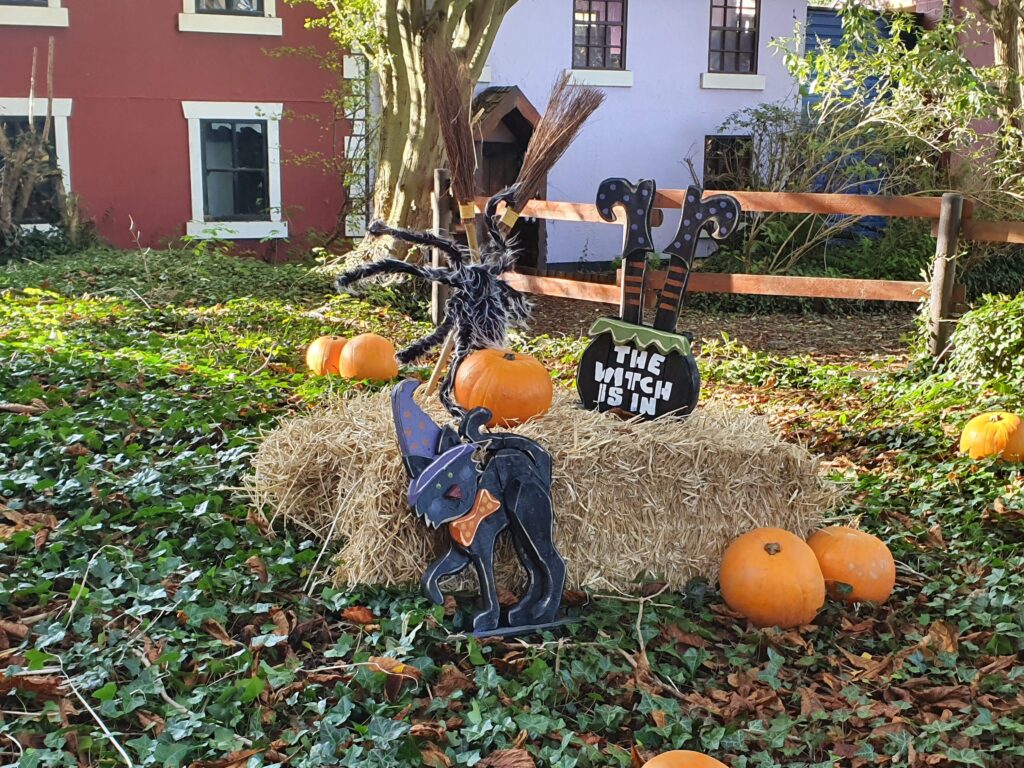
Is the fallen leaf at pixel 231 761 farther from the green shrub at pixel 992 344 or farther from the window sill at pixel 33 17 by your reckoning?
the window sill at pixel 33 17

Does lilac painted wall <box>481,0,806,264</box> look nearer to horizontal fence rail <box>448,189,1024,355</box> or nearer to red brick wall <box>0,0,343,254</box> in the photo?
red brick wall <box>0,0,343,254</box>

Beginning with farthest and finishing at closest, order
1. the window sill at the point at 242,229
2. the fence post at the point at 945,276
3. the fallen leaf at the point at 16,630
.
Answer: the window sill at the point at 242,229
the fence post at the point at 945,276
the fallen leaf at the point at 16,630

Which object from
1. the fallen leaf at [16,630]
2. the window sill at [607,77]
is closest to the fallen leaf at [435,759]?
the fallen leaf at [16,630]

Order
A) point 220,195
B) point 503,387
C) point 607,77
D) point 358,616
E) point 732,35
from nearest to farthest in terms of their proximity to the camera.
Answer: point 358,616 → point 503,387 → point 220,195 → point 607,77 → point 732,35

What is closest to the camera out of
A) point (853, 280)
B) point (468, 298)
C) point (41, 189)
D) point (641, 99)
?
point (468, 298)

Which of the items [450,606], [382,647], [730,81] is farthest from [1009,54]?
[382,647]

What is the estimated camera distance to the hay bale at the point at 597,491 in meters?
3.68

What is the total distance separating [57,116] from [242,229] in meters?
2.59

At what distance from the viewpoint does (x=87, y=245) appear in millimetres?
13055

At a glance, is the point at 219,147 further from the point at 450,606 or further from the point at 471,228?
the point at 450,606

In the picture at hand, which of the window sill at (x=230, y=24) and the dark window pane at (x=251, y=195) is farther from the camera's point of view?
the dark window pane at (x=251, y=195)

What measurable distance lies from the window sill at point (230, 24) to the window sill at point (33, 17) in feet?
4.59

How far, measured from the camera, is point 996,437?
17.5ft

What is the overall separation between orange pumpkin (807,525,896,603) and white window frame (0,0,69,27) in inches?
486
